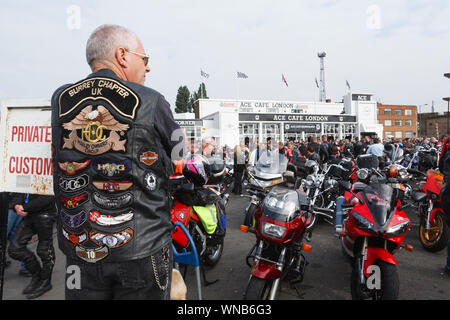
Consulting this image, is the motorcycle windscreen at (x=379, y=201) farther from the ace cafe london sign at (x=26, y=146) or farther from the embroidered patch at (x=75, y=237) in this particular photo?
the ace cafe london sign at (x=26, y=146)

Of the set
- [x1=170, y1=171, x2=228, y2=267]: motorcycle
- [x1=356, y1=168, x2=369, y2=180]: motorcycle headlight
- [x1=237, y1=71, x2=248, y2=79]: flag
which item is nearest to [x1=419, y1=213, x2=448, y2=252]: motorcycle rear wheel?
[x1=356, y1=168, x2=369, y2=180]: motorcycle headlight

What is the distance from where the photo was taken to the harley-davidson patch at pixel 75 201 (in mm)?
1296

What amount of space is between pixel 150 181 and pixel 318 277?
10.2ft

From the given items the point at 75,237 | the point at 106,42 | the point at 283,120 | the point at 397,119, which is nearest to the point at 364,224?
the point at 75,237

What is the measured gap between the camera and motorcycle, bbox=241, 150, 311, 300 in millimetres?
2463

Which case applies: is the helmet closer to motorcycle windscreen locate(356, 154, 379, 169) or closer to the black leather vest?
the black leather vest

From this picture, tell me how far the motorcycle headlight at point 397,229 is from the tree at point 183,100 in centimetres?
5301

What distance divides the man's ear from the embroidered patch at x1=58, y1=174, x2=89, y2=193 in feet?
1.90

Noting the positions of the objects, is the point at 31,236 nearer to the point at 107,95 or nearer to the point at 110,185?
the point at 110,185

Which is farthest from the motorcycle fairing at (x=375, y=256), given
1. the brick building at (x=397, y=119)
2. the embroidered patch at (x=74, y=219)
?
the brick building at (x=397, y=119)

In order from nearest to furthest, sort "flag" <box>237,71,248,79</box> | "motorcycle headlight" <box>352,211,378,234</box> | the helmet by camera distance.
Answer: "motorcycle headlight" <box>352,211,378,234</box> → the helmet → "flag" <box>237,71,248,79</box>

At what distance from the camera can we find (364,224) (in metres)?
2.62
